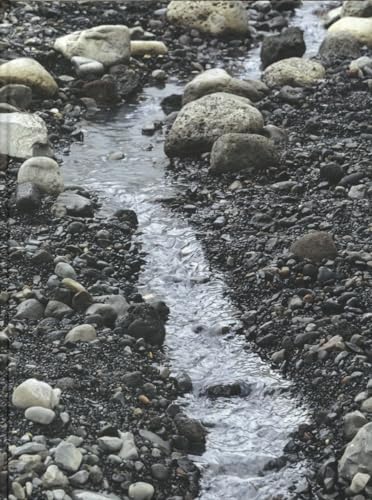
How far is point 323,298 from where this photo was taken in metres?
7.14

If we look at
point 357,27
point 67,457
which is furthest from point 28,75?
point 67,457

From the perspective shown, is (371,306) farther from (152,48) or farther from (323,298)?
(152,48)

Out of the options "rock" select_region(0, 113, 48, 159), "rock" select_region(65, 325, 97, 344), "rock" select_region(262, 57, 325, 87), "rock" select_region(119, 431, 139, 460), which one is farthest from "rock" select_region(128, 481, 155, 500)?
"rock" select_region(262, 57, 325, 87)

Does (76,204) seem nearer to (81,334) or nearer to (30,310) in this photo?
(30,310)

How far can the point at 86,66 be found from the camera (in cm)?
1140

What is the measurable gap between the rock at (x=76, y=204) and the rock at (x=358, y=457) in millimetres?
3573

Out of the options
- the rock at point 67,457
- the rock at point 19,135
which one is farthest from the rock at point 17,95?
the rock at point 67,457

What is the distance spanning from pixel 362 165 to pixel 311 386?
10.1 ft

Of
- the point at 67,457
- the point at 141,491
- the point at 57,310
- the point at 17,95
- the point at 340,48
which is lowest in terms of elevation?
the point at 340,48

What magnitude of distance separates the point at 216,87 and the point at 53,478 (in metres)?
6.20

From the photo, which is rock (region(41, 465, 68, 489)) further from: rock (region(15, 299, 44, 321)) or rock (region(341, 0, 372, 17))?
rock (region(341, 0, 372, 17))

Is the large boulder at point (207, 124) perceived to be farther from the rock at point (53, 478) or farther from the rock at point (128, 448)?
the rock at point (53, 478)

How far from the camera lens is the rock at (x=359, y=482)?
5.38m

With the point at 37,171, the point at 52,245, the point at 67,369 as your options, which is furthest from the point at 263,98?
the point at 67,369
